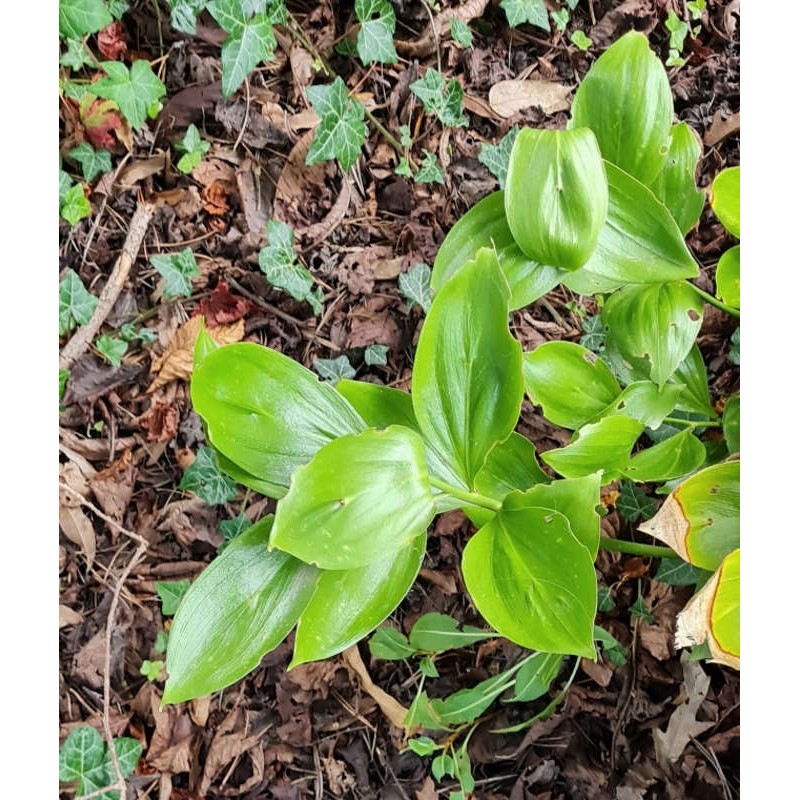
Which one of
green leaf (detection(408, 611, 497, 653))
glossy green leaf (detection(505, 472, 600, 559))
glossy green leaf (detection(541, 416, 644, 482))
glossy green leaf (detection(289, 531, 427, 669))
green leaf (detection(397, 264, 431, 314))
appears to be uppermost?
green leaf (detection(397, 264, 431, 314))

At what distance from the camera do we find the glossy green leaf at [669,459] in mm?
881

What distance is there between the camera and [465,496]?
0.70m

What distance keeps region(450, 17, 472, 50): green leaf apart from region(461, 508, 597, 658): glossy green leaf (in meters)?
0.73

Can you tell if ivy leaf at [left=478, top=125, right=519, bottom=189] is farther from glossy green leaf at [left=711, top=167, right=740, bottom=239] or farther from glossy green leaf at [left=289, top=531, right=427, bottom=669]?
glossy green leaf at [left=289, top=531, right=427, bottom=669]

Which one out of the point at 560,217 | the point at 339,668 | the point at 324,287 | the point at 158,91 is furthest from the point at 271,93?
the point at 339,668

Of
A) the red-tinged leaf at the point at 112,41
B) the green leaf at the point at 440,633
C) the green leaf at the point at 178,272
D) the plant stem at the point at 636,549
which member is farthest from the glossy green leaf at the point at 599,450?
the red-tinged leaf at the point at 112,41

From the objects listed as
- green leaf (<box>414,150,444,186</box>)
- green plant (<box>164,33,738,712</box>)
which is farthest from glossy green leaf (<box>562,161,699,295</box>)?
green leaf (<box>414,150,444,186</box>)

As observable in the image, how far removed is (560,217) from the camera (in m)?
0.76

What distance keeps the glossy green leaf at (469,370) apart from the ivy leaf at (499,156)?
46cm

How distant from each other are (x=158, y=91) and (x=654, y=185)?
2.25ft

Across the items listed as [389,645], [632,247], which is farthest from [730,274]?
[389,645]

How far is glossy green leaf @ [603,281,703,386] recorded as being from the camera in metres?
0.85

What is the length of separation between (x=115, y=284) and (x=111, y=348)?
9 cm

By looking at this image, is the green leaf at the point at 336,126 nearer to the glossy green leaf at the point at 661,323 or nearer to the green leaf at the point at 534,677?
the glossy green leaf at the point at 661,323
